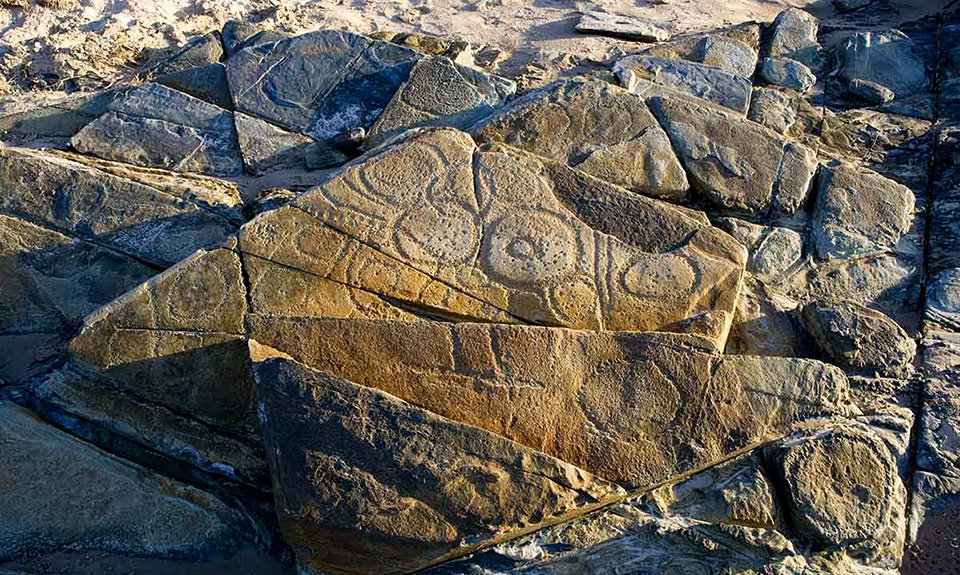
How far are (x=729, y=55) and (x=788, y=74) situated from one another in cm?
39

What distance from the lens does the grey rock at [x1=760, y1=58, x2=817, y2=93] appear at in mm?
5129

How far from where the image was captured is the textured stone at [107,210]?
3891mm

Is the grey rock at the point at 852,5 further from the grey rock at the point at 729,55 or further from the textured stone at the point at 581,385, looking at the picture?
the textured stone at the point at 581,385

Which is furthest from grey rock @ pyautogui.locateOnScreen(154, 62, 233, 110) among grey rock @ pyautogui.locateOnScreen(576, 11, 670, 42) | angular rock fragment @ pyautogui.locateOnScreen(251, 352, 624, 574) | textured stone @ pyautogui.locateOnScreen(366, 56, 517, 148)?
angular rock fragment @ pyautogui.locateOnScreen(251, 352, 624, 574)

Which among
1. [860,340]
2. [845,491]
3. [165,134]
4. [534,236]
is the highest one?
[534,236]

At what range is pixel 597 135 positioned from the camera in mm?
3900

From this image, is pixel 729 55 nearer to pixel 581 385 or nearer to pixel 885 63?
pixel 885 63

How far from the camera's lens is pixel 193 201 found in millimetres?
4039

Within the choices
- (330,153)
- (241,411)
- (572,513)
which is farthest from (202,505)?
(330,153)

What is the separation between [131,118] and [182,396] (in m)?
2.40

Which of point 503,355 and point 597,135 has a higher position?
point 597,135

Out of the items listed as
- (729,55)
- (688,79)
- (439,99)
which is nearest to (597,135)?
(439,99)

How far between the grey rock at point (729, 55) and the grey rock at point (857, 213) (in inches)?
52.5

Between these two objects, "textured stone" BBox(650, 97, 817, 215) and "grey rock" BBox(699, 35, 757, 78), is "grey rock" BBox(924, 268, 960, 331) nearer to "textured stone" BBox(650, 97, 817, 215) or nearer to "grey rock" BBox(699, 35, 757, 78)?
"textured stone" BBox(650, 97, 817, 215)
